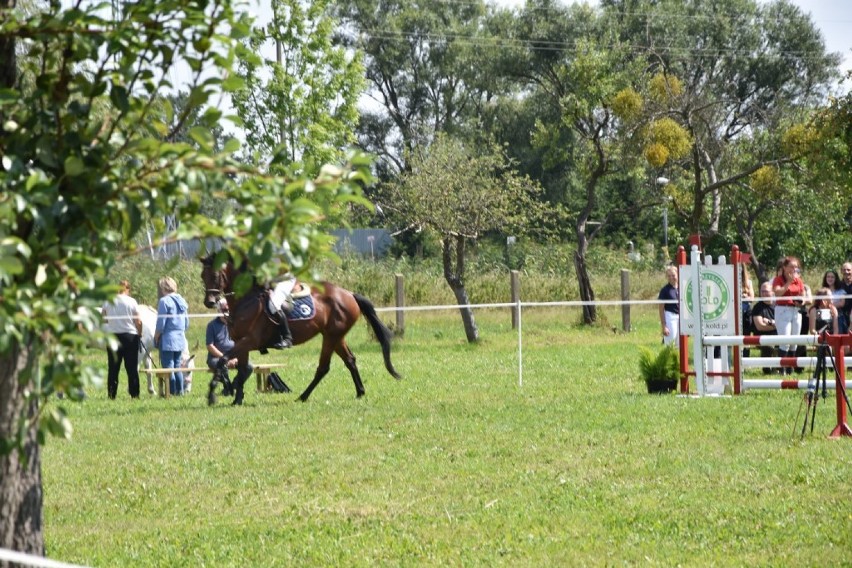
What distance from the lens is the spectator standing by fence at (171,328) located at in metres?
17.5

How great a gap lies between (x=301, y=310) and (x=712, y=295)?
508 centimetres

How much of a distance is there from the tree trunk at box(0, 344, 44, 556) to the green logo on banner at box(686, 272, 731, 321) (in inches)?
452

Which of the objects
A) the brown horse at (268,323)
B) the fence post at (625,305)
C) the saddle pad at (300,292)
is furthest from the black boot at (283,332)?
the fence post at (625,305)

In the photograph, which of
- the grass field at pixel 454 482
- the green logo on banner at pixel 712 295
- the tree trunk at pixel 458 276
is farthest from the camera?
the tree trunk at pixel 458 276

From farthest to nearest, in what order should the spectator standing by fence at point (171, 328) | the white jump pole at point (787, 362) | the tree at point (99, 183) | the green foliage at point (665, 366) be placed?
the spectator standing by fence at point (171, 328), the green foliage at point (665, 366), the white jump pole at point (787, 362), the tree at point (99, 183)

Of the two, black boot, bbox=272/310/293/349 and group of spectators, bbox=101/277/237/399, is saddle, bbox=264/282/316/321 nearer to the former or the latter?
black boot, bbox=272/310/293/349

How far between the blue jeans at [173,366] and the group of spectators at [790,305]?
6.88 meters

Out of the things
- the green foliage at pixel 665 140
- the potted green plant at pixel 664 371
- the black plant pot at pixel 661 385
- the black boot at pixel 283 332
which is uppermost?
the green foliage at pixel 665 140

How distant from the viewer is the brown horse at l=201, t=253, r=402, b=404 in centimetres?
1584

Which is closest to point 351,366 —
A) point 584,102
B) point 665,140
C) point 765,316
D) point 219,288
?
point 219,288

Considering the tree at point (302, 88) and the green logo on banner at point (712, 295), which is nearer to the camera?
the green logo on banner at point (712, 295)

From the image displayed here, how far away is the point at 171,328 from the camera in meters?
17.8

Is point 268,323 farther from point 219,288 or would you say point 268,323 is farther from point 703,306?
point 703,306

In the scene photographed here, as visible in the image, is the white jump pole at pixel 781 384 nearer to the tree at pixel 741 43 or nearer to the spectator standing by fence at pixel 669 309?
the spectator standing by fence at pixel 669 309
